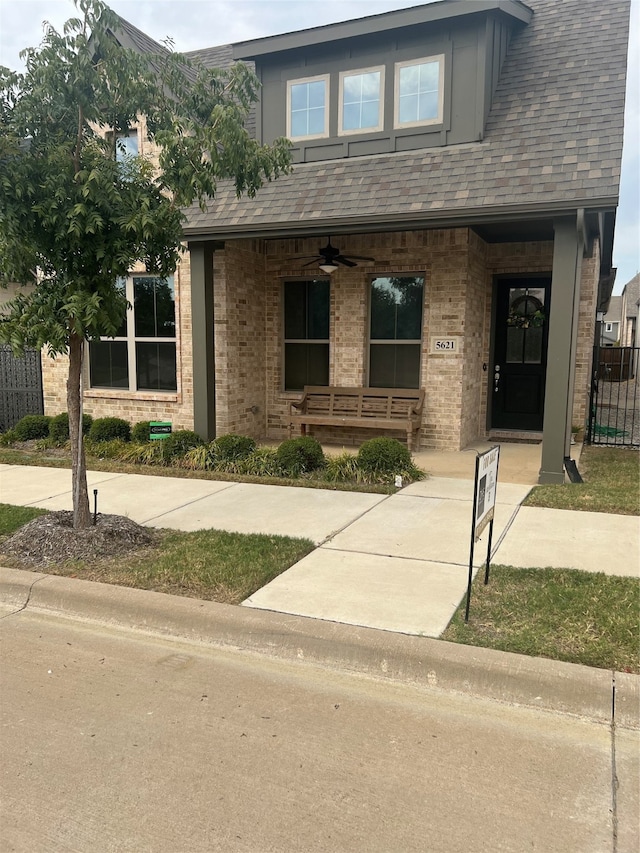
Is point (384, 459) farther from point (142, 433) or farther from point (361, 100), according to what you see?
point (361, 100)

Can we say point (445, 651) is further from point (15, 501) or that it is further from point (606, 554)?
point (15, 501)

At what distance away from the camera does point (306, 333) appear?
1138 cm

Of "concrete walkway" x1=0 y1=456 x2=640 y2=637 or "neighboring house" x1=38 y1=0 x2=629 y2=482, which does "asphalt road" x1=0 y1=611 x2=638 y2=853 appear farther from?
"neighboring house" x1=38 y1=0 x2=629 y2=482

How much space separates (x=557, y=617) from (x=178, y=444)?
656 centimetres

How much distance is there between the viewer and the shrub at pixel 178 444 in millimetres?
9367

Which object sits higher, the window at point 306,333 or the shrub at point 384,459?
the window at point 306,333

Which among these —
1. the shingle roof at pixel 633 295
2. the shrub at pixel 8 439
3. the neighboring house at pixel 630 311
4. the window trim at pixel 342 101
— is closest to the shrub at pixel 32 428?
the shrub at pixel 8 439

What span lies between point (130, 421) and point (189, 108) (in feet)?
22.5

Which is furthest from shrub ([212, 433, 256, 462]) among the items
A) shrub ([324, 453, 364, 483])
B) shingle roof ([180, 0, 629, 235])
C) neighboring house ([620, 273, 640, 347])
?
neighboring house ([620, 273, 640, 347])

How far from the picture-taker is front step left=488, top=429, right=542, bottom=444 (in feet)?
37.0

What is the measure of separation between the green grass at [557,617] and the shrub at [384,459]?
3399 mm

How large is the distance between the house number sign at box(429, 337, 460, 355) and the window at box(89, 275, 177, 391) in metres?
4.37

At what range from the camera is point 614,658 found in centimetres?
351

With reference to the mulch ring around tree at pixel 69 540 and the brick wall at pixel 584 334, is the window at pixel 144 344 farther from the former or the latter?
the brick wall at pixel 584 334
